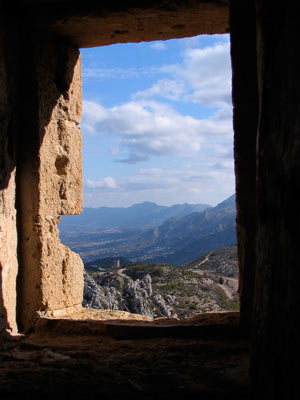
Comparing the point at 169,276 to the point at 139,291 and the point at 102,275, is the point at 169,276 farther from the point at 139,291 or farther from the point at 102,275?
the point at 139,291

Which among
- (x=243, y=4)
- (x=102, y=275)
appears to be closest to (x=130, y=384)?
(x=243, y=4)

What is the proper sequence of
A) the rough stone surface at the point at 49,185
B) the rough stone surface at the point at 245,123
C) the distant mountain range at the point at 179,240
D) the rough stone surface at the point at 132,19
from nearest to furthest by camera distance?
the rough stone surface at the point at 245,123
the rough stone surface at the point at 132,19
the rough stone surface at the point at 49,185
the distant mountain range at the point at 179,240

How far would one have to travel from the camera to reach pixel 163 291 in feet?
53.0

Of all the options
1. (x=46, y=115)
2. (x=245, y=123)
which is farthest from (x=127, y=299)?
(x=245, y=123)

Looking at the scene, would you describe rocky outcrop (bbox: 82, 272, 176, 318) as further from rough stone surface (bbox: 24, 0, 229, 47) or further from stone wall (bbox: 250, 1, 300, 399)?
stone wall (bbox: 250, 1, 300, 399)

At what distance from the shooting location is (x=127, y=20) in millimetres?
3730

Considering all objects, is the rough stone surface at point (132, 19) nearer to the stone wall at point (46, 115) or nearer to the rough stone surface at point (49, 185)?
the stone wall at point (46, 115)

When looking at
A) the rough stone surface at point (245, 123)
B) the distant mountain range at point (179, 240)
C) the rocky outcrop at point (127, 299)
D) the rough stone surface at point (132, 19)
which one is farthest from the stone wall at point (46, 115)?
the distant mountain range at point (179, 240)

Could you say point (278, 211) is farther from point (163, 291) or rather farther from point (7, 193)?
point (163, 291)

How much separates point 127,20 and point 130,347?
278 cm

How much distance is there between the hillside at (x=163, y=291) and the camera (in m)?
11.6

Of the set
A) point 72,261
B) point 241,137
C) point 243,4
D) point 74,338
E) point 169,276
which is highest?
point 243,4

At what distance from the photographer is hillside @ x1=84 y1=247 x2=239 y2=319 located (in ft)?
38.0

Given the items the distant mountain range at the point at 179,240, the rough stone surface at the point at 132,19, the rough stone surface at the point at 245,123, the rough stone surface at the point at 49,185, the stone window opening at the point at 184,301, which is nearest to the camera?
the rough stone surface at the point at 245,123
